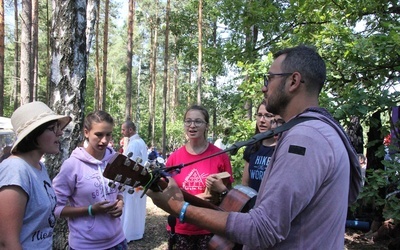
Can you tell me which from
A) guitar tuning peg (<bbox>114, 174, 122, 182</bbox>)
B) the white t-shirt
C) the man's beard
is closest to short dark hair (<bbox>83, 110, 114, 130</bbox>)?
the white t-shirt

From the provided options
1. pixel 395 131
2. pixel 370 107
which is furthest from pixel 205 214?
pixel 395 131

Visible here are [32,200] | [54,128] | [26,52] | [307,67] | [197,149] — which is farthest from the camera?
[26,52]

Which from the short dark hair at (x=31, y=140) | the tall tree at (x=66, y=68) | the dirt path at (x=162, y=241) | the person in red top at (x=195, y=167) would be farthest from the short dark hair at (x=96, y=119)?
the dirt path at (x=162, y=241)

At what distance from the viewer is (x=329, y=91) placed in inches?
190

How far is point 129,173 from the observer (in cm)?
173

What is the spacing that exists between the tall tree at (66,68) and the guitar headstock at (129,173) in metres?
2.18

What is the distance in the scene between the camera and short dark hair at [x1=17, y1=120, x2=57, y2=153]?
211cm

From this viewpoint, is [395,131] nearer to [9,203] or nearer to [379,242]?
[379,242]

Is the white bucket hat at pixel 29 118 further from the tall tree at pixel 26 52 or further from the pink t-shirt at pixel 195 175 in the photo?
the tall tree at pixel 26 52

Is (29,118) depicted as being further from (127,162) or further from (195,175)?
(195,175)

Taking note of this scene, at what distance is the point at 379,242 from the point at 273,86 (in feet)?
18.9

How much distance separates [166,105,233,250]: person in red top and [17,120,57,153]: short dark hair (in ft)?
4.49

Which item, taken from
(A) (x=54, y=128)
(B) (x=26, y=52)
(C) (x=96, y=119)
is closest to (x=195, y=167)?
(C) (x=96, y=119)

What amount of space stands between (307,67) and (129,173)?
3.18 ft
